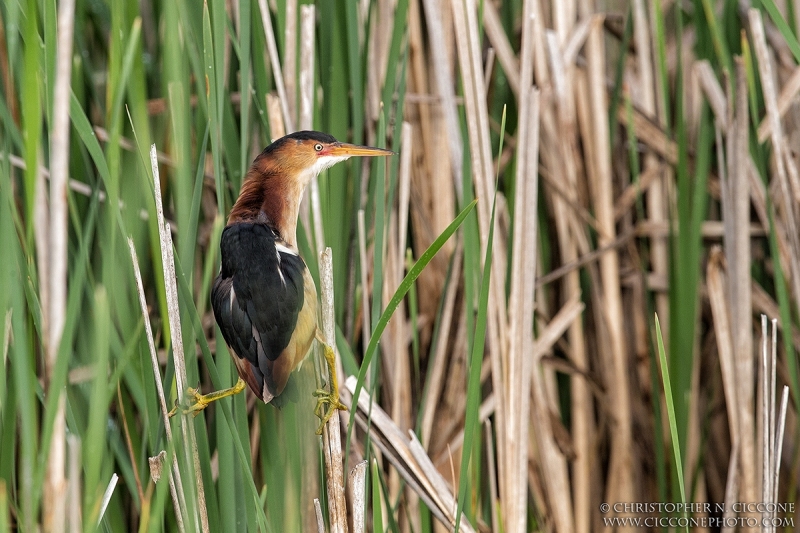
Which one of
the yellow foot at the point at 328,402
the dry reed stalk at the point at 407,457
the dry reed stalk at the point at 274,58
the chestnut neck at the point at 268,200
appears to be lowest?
the dry reed stalk at the point at 407,457

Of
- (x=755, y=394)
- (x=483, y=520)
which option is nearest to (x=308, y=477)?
(x=483, y=520)

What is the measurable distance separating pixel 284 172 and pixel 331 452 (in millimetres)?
426

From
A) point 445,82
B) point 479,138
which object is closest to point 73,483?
point 479,138

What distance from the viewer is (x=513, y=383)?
1173 mm

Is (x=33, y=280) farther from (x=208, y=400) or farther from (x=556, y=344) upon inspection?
(x=556, y=344)

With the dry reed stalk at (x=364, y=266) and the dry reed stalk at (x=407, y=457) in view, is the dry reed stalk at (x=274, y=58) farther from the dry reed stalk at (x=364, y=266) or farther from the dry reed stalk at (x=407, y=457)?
the dry reed stalk at (x=407, y=457)

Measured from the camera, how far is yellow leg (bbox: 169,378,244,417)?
0.86 m

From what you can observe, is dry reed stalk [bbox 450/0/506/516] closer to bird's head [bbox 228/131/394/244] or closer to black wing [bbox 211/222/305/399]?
bird's head [bbox 228/131/394/244]

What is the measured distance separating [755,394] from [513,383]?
2.20 feet

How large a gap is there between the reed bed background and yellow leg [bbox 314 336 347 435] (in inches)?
0.8

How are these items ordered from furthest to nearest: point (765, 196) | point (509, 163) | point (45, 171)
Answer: point (509, 163) < point (765, 196) < point (45, 171)

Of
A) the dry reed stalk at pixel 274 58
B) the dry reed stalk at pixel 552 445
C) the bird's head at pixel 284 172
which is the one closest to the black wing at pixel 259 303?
the bird's head at pixel 284 172

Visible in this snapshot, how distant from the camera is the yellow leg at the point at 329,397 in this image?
3.12ft
